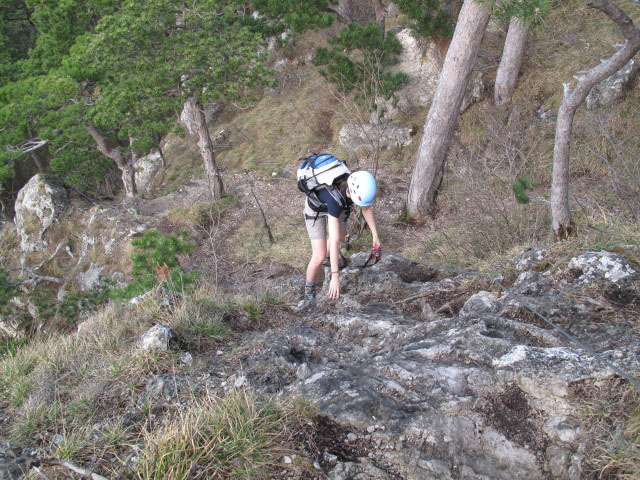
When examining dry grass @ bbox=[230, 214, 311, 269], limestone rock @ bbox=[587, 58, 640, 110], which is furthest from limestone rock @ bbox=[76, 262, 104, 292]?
limestone rock @ bbox=[587, 58, 640, 110]

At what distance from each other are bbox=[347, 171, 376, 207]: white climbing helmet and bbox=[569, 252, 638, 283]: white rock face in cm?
174

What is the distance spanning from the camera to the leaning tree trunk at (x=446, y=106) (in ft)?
24.5

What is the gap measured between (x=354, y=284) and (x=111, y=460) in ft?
9.78

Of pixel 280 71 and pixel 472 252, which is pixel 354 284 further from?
pixel 280 71

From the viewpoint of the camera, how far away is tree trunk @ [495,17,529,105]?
10016 millimetres

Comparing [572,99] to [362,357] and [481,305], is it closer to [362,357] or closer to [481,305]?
[481,305]

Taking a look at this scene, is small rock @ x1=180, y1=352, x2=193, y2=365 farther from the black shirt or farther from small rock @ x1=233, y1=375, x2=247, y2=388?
the black shirt

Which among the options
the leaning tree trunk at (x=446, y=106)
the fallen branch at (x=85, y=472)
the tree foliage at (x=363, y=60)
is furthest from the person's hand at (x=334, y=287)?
the tree foliage at (x=363, y=60)

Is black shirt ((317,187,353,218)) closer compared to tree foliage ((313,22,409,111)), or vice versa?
black shirt ((317,187,353,218))

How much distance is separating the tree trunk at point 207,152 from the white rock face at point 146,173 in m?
4.65

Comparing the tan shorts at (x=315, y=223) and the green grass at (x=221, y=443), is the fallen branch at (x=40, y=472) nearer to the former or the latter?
the green grass at (x=221, y=443)

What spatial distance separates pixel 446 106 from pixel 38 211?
1221 cm

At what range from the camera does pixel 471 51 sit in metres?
7.64

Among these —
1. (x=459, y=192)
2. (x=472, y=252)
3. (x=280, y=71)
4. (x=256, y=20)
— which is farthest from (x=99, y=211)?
(x=472, y=252)
